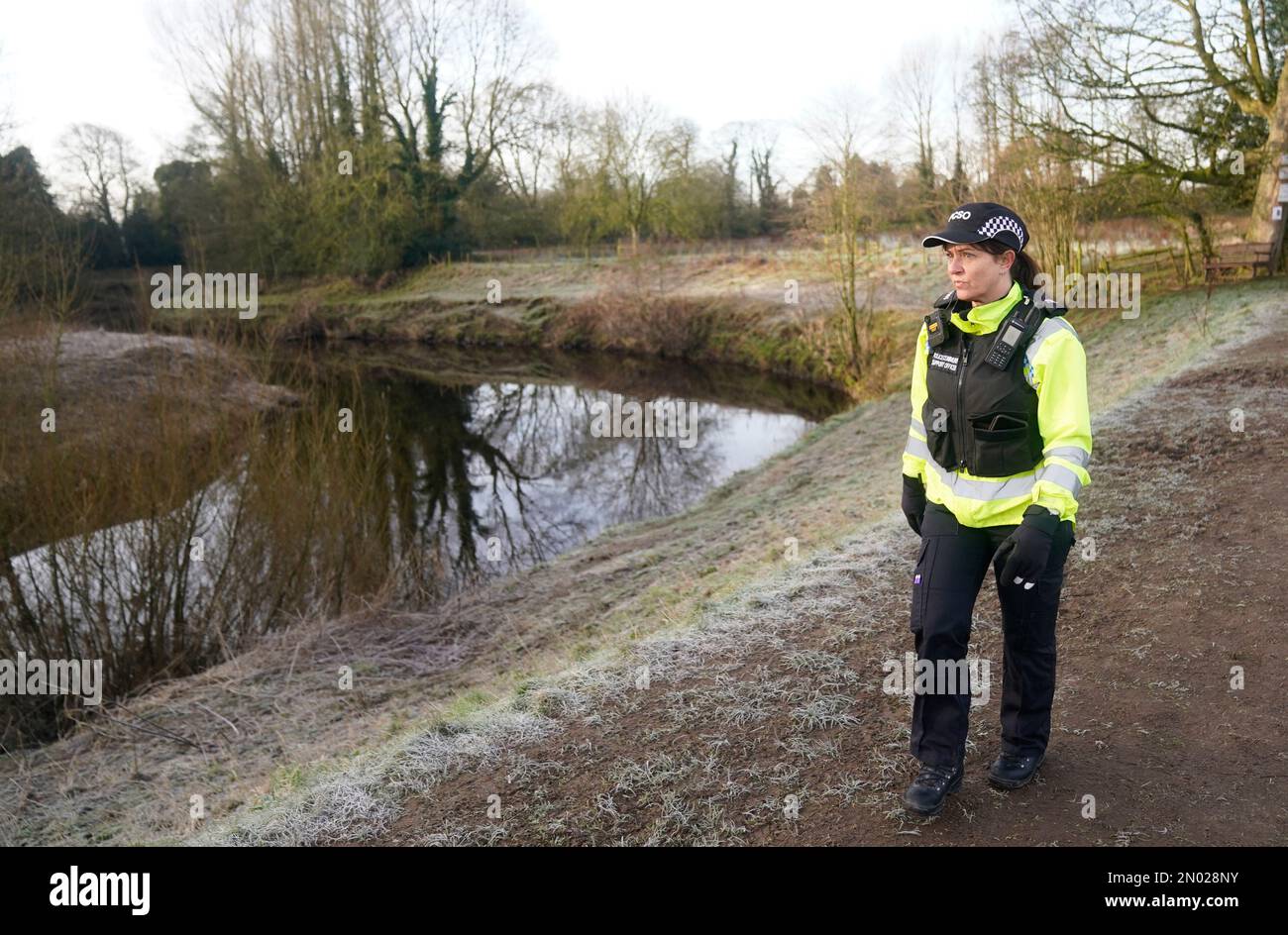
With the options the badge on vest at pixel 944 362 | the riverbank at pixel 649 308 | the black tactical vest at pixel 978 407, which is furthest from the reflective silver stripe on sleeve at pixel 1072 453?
the riverbank at pixel 649 308

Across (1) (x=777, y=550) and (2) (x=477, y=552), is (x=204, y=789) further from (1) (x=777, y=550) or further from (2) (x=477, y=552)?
(2) (x=477, y=552)

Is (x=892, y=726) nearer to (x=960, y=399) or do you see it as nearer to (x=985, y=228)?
(x=960, y=399)

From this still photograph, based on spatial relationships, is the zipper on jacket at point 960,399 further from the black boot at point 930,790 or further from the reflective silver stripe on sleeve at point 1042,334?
the black boot at point 930,790

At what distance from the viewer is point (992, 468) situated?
129 inches

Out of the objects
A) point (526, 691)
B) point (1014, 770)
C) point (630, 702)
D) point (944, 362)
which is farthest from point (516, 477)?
point (944, 362)

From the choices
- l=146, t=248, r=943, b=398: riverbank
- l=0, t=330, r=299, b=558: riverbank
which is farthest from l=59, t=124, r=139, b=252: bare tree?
l=0, t=330, r=299, b=558: riverbank

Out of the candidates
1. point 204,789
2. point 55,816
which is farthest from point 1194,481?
point 55,816

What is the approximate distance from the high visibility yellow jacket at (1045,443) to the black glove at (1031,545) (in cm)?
5

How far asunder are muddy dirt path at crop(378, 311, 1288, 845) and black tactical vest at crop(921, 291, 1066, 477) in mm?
1360

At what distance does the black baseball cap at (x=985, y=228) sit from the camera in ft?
10.6

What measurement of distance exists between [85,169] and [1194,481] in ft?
159

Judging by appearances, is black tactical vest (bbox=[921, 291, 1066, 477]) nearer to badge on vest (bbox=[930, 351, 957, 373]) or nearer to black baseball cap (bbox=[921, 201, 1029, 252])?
badge on vest (bbox=[930, 351, 957, 373])

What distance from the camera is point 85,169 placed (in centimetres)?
4291

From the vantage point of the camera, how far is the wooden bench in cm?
1759
